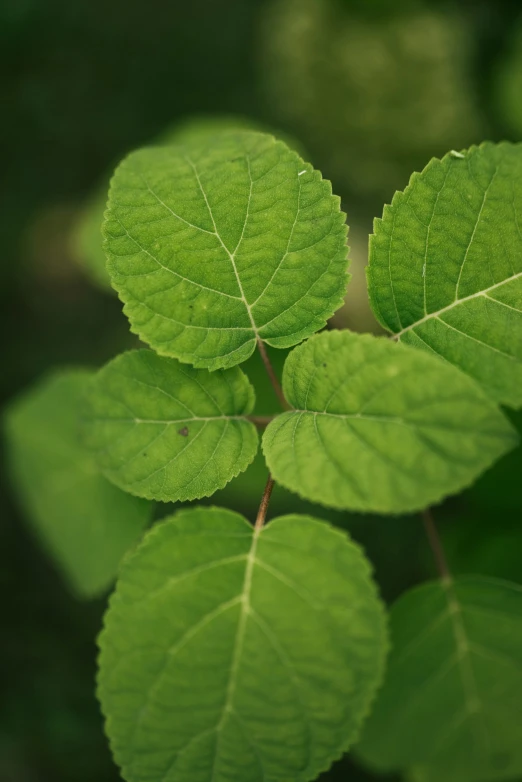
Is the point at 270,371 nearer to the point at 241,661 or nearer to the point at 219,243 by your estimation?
the point at 219,243

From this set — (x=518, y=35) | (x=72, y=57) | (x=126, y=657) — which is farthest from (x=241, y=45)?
(x=126, y=657)

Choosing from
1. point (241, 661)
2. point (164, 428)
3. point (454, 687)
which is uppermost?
point (164, 428)

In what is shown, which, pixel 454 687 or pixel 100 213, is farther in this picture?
pixel 100 213

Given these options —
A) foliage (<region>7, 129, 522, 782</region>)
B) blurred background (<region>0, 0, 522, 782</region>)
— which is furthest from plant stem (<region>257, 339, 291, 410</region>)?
blurred background (<region>0, 0, 522, 782</region>)

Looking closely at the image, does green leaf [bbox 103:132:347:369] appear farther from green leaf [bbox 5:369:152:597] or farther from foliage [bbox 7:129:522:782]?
green leaf [bbox 5:369:152:597]

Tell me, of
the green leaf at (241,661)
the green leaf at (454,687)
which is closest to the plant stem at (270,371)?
the green leaf at (241,661)

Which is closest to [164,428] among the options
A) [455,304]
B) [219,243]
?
[219,243]

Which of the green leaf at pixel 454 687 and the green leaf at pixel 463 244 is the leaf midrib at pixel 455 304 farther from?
the green leaf at pixel 454 687
